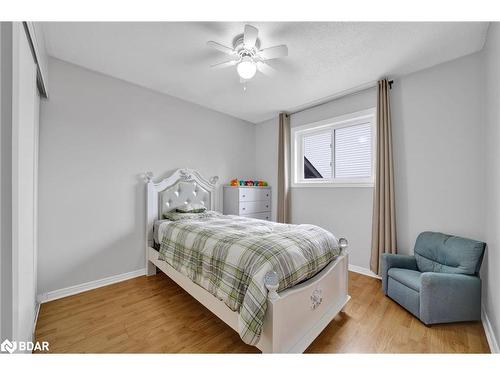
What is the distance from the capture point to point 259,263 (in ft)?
4.60

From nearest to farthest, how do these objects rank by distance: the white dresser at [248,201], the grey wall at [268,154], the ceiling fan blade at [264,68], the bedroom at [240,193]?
1. the bedroom at [240,193]
2. the ceiling fan blade at [264,68]
3. the white dresser at [248,201]
4. the grey wall at [268,154]

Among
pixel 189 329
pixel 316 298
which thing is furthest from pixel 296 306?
pixel 189 329

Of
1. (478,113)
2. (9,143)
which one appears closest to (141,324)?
(9,143)

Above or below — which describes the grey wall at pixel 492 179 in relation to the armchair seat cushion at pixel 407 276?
above

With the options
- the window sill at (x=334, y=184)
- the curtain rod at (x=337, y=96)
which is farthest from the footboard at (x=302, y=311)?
the curtain rod at (x=337, y=96)

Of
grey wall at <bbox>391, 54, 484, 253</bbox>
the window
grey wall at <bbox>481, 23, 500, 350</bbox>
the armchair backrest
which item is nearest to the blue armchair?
the armchair backrest

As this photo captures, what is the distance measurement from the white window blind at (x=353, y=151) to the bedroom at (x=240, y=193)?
2 centimetres

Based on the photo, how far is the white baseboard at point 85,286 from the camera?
2.18m

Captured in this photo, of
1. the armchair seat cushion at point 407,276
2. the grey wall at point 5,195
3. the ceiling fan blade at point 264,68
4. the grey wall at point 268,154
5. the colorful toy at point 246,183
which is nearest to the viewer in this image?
the grey wall at point 5,195

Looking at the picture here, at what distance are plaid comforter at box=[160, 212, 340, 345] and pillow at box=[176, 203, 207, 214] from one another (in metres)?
0.78

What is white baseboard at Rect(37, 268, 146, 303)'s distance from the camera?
2176mm

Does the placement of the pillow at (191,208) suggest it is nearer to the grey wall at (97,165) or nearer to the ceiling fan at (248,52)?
the grey wall at (97,165)

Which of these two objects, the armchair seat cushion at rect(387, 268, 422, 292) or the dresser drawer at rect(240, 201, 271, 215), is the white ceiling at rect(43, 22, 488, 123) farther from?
the armchair seat cushion at rect(387, 268, 422, 292)
